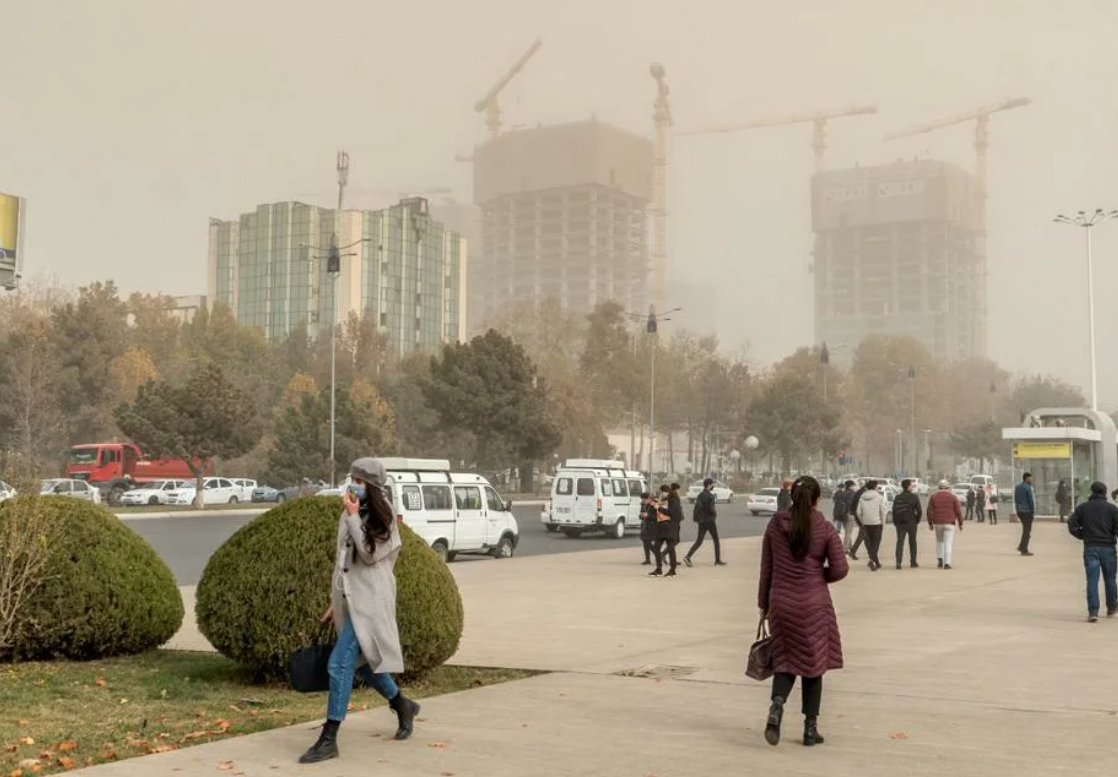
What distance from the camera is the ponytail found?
25.7 feet

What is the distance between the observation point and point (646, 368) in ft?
336

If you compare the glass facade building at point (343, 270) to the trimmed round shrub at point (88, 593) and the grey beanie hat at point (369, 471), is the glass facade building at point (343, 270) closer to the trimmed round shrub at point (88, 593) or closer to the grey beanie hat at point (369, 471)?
the trimmed round shrub at point (88, 593)

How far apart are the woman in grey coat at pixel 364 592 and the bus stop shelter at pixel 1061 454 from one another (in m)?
39.3

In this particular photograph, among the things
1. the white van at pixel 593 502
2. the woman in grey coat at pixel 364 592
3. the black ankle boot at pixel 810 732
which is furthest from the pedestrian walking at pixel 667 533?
Result: the woman in grey coat at pixel 364 592

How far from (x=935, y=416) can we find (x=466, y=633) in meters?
144

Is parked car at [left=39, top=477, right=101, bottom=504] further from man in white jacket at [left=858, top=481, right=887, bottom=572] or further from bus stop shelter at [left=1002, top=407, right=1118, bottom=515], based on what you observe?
bus stop shelter at [left=1002, top=407, right=1118, bottom=515]

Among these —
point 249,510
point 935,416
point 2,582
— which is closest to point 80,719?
point 2,582

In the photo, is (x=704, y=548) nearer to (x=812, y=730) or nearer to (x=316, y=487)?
(x=812, y=730)

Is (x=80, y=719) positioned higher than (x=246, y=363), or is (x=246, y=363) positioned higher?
(x=246, y=363)

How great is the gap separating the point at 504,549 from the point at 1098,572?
15040 mm

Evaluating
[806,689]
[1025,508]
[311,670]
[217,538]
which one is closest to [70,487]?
[217,538]

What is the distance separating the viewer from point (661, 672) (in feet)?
36.3

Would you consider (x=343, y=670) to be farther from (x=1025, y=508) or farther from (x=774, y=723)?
(x=1025, y=508)

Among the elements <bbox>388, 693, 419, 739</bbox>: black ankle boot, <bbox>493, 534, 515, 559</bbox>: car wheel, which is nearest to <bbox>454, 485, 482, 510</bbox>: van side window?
<bbox>493, 534, 515, 559</bbox>: car wheel
